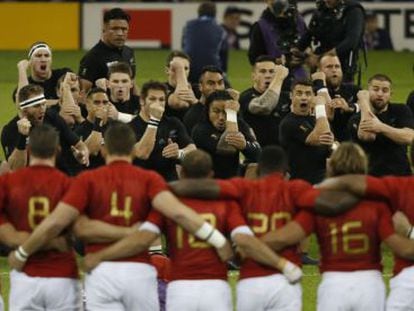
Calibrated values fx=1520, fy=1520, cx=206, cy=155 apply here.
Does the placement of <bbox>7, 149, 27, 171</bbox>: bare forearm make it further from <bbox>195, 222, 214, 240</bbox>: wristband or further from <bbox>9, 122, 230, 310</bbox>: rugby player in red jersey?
<bbox>195, 222, 214, 240</bbox>: wristband

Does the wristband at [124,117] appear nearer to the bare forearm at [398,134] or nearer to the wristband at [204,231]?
the bare forearm at [398,134]

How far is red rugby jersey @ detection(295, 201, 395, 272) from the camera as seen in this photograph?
11109 millimetres

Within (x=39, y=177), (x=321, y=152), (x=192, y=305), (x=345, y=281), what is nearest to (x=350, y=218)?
(x=345, y=281)

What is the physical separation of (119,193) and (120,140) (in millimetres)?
395

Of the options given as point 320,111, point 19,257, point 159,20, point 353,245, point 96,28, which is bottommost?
point 19,257

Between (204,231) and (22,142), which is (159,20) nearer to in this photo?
(22,142)

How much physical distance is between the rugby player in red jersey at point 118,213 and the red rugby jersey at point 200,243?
0.41ft

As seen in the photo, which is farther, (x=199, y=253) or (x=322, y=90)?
(x=322, y=90)

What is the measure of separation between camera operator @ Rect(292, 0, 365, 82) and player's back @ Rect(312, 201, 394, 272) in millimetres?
7018

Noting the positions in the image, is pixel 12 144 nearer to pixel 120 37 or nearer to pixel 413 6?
pixel 120 37

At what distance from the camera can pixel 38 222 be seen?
11.2 m

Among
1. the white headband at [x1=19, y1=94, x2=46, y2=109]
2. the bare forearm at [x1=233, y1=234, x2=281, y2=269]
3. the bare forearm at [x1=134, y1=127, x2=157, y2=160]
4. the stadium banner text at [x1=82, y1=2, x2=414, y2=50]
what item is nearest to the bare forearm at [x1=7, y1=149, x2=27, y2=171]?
the white headband at [x1=19, y1=94, x2=46, y2=109]

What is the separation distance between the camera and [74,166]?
15.8 meters

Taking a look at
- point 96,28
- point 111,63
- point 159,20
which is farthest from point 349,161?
point 96,28
